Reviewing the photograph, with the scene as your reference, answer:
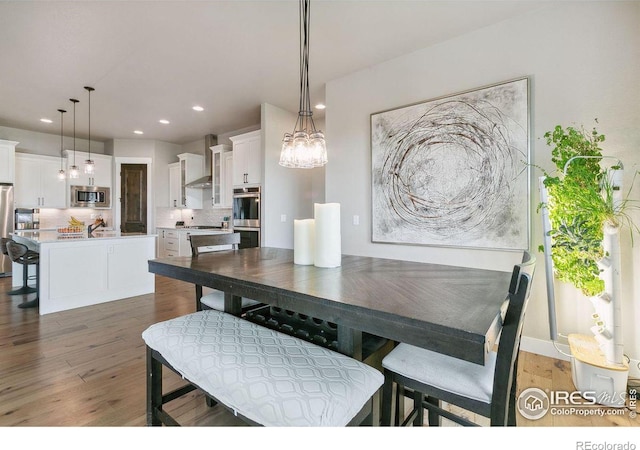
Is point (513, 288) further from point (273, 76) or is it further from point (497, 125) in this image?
point (273, 76)

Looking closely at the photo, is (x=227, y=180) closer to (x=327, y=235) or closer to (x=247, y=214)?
(x=247, y=214)

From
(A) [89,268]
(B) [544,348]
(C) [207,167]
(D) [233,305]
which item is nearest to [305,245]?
(D) [233,305]

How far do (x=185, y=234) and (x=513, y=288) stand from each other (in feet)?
18.3

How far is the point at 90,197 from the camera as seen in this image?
595 centimetres

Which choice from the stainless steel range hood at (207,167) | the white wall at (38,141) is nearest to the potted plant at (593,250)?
the stainless steel range hood at (207,167)

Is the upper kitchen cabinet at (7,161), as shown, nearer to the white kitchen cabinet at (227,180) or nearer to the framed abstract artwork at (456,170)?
the white kitchen cabinet at (227,180)

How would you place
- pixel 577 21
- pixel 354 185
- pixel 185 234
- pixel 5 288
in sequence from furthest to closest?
pixel 185 234 < pixel 5 288 < pixel 354 185 < pixel 577 21

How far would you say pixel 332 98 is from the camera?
357 centimetres

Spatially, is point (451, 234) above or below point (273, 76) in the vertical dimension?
below

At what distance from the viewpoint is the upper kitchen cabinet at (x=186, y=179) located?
20.0 ft

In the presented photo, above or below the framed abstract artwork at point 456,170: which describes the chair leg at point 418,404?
below

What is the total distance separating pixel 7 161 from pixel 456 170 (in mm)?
6921

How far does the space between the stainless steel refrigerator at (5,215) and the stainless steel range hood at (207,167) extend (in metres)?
2.74

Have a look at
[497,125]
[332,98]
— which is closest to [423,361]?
[497,125]
